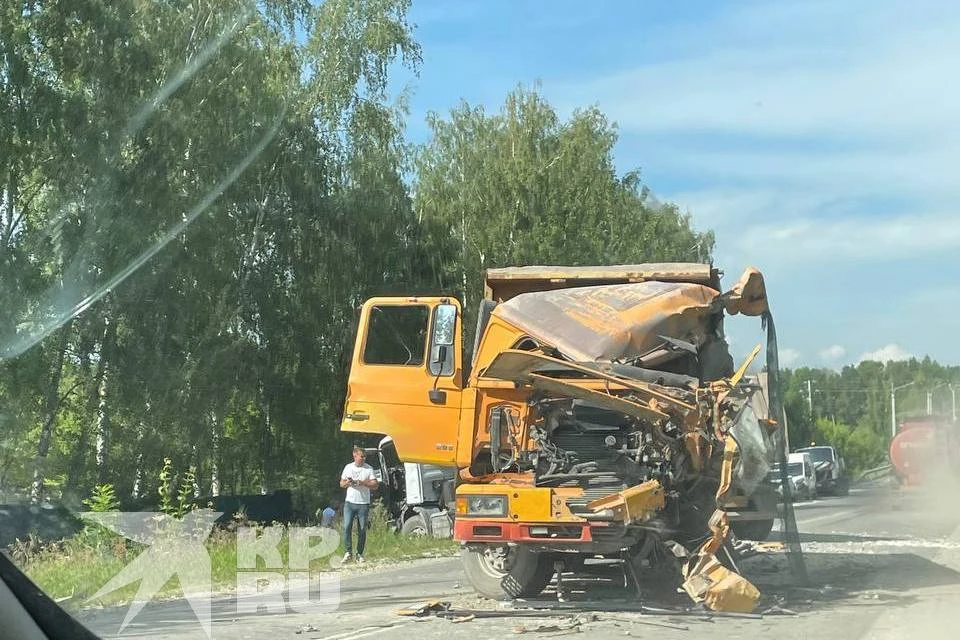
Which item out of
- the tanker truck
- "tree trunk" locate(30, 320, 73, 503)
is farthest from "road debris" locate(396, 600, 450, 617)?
the tanker truck

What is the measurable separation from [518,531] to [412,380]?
2055 mm

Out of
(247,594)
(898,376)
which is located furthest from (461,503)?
(898,376)

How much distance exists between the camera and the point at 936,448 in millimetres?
34344

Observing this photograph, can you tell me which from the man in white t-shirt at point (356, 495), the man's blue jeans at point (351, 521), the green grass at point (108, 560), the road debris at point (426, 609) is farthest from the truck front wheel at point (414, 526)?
the road debris at point (426, 609)

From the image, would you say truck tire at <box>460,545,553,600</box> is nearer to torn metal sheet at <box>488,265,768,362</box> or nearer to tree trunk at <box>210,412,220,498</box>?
torn metal sheet at <box>488,265,768,362</box>

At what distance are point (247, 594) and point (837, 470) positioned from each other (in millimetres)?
33934

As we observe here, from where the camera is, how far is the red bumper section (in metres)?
8.94

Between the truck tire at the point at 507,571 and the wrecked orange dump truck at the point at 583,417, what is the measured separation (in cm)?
1

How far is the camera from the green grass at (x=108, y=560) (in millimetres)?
11312

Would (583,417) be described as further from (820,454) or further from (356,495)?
(820,454)

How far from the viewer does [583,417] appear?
31.6 feet

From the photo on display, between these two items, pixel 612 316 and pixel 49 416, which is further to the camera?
pixel 49 416

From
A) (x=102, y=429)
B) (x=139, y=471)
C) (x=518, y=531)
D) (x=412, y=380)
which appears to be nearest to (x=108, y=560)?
(x=412, y=380)

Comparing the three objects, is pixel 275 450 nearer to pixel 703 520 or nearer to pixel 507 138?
pixel 507 138
